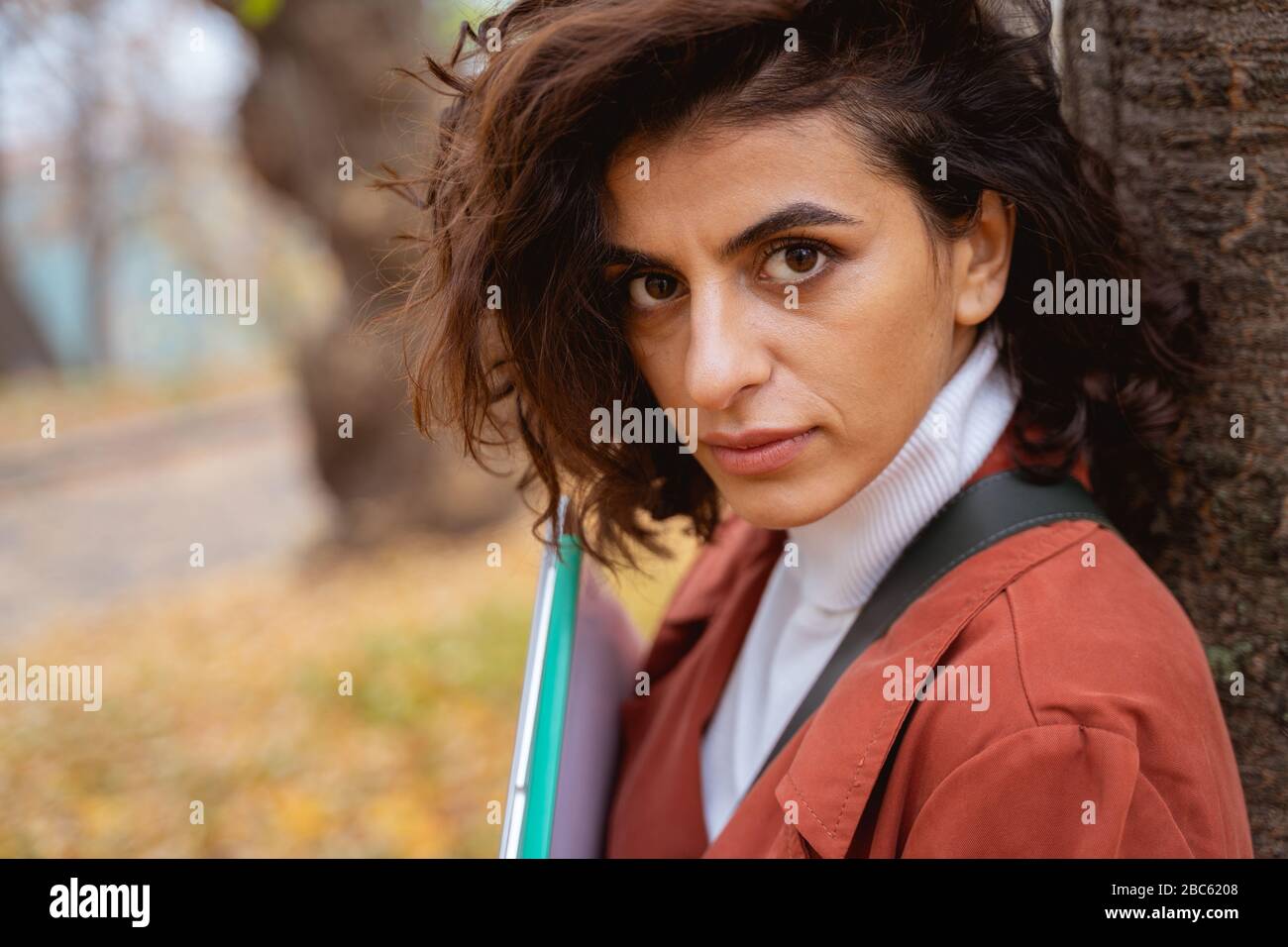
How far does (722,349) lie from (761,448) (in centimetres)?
18

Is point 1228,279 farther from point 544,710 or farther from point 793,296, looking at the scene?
point 544,710

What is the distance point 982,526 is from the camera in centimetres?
163

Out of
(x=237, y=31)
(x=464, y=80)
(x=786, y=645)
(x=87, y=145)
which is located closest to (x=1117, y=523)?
(x=786, y=645)

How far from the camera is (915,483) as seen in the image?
1719 mm

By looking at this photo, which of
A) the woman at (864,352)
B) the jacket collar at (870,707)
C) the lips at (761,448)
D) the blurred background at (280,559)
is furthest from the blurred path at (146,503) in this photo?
the jacket collar at (870,707)

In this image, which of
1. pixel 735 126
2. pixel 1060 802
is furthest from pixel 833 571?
pixel 735 126

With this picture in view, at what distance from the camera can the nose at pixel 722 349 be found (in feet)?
5.17

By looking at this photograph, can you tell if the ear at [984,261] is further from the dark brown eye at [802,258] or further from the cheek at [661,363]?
the cheek at [661,363]

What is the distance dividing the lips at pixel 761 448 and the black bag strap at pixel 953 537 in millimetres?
265

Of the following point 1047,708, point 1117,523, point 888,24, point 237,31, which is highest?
point 237,31

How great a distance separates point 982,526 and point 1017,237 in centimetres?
52

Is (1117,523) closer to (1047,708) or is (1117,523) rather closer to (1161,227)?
(1161,227)
